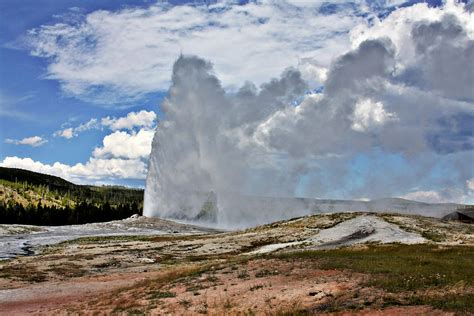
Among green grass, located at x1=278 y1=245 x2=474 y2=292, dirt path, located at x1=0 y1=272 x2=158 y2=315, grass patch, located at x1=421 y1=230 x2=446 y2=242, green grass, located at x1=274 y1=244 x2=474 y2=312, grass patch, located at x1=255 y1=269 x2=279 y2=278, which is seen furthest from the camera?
grass patch, located at x1=421 y1=230 x2=446 y2=242

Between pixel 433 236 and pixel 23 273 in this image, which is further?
pixel 433 236

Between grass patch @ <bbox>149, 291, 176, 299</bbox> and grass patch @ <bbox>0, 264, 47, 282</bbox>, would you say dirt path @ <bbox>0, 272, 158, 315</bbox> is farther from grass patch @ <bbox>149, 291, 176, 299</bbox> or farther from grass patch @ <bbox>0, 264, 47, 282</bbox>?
grass patch @ <bbox>149, 291, 176, 299</bbox>

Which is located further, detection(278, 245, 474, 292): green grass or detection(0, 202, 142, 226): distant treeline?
detection(0, 202, 142, 226): distant treeline

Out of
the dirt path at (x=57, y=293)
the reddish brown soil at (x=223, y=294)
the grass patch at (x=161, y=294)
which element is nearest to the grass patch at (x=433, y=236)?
the reddish brown soil at (x=223, y=294)

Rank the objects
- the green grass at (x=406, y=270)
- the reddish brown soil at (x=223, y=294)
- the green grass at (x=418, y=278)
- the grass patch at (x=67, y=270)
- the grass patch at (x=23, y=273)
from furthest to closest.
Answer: the grass patch at (x=67, y=270) → the grass patch at (x=23, y=273) → the green grass at (x=406, y=270) → the reddish brown soil at (x=223, y=294) → the green grass at (x=418, y=278)

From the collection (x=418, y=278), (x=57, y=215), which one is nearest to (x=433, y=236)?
(x=418, y=278)

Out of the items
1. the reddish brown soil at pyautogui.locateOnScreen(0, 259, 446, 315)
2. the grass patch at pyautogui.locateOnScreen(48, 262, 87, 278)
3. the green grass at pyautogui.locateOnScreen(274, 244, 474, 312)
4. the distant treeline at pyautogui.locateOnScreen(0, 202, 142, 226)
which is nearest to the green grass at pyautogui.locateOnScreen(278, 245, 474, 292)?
the green grass at pyautogui.locateOnScreen(274, 244, 474, 312)

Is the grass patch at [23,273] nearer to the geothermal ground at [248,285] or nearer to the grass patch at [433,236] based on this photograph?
the geothermal ground at [248,285]

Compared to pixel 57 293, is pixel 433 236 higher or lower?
higher

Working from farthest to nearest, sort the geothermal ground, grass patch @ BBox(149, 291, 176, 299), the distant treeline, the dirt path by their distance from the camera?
the distant treeline, the dirt path, grass patch @ BBox(149, 291, 176, 299), the geothermal ground

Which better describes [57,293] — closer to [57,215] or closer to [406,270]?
[406,270]

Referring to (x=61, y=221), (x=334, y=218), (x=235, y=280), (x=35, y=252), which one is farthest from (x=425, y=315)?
(x=61, y=221)

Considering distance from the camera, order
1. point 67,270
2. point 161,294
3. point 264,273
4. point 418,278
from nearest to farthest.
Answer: point 418,278, point 161,294, point 264,273, point 67,270

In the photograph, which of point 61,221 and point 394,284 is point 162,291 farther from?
point 61,221
